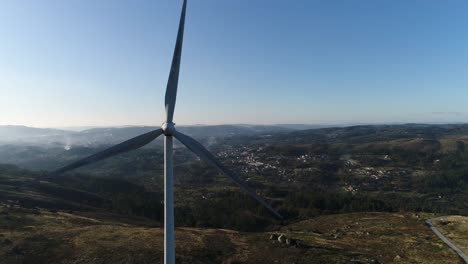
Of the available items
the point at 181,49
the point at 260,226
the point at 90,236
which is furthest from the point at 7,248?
the point at 260,226

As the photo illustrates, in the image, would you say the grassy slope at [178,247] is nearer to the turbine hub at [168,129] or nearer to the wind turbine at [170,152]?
the wind turbine at [170,152]

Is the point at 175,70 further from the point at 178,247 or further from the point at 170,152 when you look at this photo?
the point at 178,247

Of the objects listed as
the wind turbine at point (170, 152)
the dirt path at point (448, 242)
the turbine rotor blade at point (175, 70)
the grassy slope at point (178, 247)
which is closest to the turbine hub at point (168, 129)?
the wind turbine at point (170, 152)

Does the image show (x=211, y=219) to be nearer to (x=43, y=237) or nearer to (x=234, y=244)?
(x=234, y=244)

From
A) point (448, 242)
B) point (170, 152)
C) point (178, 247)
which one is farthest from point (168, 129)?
point (448, 242)

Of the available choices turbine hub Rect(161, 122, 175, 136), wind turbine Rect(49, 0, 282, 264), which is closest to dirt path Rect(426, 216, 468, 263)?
wind turbine Rect(49, 0, 282, 264)
